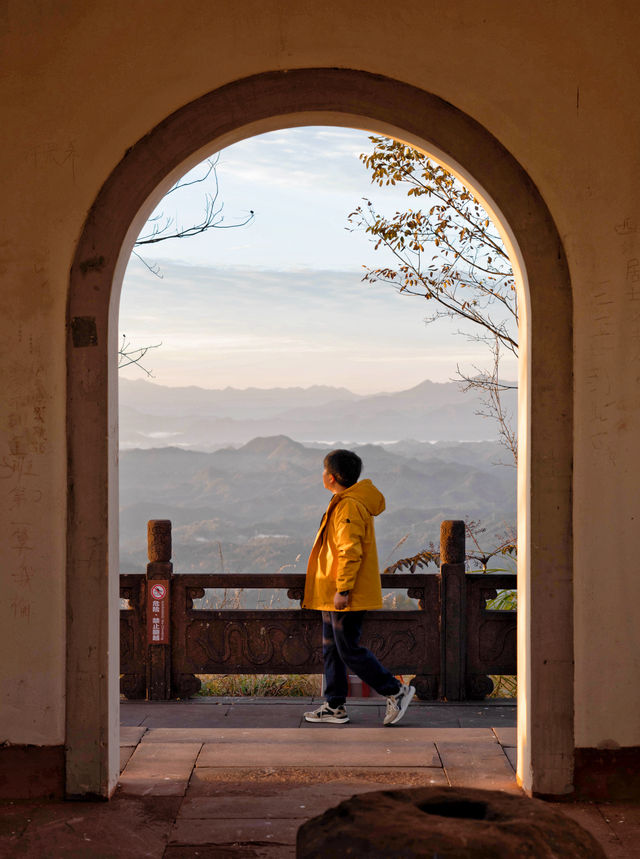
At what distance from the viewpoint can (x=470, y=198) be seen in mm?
7668

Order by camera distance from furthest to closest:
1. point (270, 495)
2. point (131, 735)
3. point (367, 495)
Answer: point (270, 495), point (367, 495), point (131, 735)

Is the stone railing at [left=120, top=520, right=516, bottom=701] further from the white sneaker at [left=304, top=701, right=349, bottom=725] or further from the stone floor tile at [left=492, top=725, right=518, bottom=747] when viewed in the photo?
the stone floor tile at [left=492, top=725, right=518, bottom=747]

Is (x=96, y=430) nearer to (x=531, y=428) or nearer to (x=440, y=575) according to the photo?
(x=531, y=428)

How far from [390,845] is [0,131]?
133 inches

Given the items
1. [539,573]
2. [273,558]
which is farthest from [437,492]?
[539,573]

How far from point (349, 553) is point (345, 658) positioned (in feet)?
2.24

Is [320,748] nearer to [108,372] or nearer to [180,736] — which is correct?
[180,736]

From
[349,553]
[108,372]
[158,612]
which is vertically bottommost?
A: [158,612]

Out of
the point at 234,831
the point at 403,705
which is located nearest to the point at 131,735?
the point at 234,831

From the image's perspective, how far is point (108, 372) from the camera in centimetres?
397

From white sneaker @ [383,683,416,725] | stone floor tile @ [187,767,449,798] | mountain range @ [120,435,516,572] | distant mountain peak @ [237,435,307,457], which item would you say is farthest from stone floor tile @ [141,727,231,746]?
distant mountain peak @ [237,435,307,457]

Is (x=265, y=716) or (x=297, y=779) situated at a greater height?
(x=297, y=779)

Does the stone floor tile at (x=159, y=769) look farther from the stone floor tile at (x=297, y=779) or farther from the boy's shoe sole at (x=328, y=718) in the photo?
the boy's shoe sole at (x=328, y=718)

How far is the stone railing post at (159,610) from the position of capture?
6.46 meters
